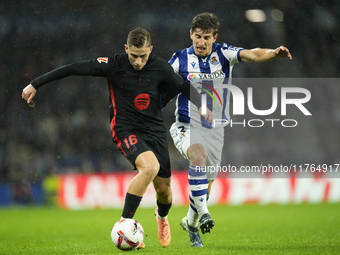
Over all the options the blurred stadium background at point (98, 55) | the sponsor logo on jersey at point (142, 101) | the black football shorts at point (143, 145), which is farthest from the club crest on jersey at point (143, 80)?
the blurred stadium background at point (98, 55)

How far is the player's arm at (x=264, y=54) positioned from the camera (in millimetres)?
3979

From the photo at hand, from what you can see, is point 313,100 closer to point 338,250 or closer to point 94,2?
point 94,2

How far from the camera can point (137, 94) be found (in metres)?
3.92

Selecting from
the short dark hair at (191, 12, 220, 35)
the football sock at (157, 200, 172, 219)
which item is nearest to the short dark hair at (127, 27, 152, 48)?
the short dark hair at (191, 12, 220, 35)

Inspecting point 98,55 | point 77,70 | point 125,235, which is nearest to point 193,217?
point 125,235

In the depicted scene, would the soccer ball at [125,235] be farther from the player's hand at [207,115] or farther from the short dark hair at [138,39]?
the short dark hair at [138,39]

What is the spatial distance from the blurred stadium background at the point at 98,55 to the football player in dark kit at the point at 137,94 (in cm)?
884

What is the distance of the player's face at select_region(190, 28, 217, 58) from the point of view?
4.33 metres

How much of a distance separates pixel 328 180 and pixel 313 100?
14.2ft

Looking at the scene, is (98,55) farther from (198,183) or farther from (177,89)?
(198,183)

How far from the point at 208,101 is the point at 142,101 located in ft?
3.15

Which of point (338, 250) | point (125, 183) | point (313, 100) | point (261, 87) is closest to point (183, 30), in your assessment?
point (261, 87)

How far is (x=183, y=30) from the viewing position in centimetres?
1539

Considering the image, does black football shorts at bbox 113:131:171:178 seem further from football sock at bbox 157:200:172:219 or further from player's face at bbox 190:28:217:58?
player's face at bbox 190:28:217:58
